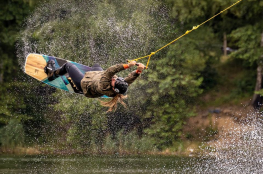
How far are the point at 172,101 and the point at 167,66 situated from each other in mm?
1171

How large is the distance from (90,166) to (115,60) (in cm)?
463

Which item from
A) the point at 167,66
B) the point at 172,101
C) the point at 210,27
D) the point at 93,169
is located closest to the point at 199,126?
the point at 172,101

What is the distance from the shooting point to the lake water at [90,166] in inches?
393

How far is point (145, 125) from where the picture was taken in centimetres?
1570

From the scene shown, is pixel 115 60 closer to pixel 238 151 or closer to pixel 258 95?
pixel 238 151

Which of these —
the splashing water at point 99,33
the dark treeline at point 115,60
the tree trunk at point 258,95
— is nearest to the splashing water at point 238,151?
the splashing water at point 99,33

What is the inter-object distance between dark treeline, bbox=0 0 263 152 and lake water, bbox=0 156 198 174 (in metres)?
2.52

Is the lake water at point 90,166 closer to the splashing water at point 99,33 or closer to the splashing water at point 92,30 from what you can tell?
the splashing water at point 99,33

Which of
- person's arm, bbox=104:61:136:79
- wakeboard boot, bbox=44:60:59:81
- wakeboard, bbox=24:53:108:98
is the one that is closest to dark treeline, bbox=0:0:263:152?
wakeboard, bbox=24:53:108:98

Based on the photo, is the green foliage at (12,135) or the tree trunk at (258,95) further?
the tree trunk at (258,95)

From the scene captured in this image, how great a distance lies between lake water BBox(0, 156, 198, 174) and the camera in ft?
32.7

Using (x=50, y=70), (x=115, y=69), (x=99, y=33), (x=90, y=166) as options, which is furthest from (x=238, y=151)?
(x=115, y=69)

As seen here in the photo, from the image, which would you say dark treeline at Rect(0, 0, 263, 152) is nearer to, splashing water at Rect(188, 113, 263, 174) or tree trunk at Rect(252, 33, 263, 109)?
tree trunk at Rect(252, 33, 263, 109)

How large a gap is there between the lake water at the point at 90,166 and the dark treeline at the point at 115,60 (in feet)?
8.27
